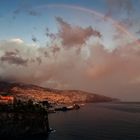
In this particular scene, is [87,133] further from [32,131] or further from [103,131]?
[32,131]

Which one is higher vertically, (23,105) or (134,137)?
(23,105)

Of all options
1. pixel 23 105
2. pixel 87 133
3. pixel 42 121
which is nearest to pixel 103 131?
pixel 87 133

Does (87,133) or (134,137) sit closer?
(134,137)

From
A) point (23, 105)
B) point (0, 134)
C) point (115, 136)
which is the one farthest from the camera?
point (23, 105)

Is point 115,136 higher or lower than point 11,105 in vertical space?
lower

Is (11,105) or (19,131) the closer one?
(19,131)

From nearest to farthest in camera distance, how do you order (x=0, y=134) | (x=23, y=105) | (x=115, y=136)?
(x=0, y=134)
(x=115, y=136)
(x=23, y=105)

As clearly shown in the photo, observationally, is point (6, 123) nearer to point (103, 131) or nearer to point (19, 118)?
point (19, 118)

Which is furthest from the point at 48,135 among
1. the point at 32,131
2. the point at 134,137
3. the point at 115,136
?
the point at 134,137
